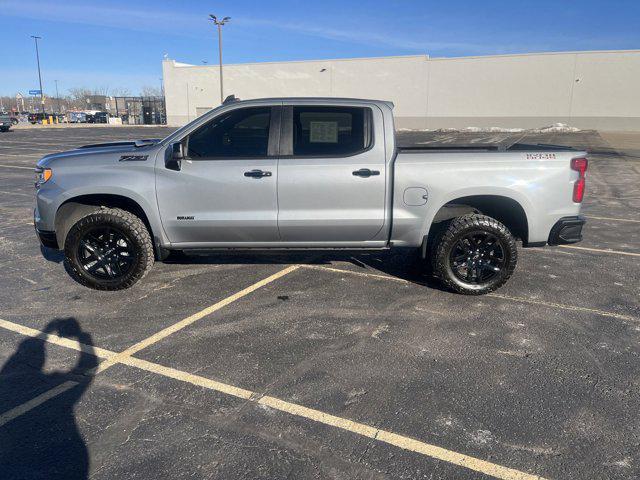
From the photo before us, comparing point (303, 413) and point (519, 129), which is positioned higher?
point (519, 129)

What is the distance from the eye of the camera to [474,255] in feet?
16.5

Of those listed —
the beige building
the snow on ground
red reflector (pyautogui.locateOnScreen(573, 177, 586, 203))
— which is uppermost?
the beige building

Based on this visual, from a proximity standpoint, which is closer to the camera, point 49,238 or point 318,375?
point 318,375

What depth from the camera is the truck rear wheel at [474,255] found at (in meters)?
4.87

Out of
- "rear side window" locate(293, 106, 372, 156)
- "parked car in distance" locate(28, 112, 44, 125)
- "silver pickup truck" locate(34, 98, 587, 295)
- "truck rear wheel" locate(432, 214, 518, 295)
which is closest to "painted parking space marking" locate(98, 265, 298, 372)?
"silver pickup truck" locate(34, 98, 587, 295)

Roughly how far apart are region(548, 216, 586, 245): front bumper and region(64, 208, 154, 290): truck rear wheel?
4.07 meters

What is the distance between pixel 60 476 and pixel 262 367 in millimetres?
1459

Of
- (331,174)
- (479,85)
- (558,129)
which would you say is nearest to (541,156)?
(331,174)

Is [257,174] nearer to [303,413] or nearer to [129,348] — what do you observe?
[129,348]

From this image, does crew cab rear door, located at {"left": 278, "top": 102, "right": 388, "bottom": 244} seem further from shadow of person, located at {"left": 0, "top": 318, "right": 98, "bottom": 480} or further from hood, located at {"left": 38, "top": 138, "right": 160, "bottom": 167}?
shadow of person, located at {"left": 0, "top": 318, "right": 98, "bottom": 480}

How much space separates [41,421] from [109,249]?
7.89 ft

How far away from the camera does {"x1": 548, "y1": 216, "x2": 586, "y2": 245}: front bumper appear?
4867 mm

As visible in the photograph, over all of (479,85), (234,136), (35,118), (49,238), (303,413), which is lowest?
(303,413)

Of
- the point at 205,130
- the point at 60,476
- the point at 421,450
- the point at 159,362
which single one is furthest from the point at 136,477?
the point at 205,130
